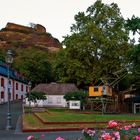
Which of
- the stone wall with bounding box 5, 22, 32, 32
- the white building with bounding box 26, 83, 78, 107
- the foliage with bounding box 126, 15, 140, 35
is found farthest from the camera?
the stone wall with bounding box 5, 22, 32, 32

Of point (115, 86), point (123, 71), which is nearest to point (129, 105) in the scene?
point (115, 86)

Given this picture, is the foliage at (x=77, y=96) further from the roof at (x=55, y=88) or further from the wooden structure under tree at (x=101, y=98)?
the roof at (x=55, y=88)

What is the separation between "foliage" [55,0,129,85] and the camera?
65.8 metres

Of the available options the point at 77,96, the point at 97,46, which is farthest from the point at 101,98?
the point at 97,46

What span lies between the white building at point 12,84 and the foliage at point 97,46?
1123 cm

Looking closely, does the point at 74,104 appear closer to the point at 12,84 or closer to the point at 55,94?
the point at 55,94

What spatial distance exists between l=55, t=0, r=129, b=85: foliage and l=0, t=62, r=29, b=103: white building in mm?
11233

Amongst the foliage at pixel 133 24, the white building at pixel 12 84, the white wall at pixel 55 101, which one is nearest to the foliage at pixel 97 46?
the white wall at pixel 55 101

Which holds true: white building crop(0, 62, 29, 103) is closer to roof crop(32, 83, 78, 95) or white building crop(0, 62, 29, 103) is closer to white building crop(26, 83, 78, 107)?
roof crop(32, 83, 78, 95)

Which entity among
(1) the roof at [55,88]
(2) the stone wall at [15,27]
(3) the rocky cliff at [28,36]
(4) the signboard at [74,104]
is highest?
(2) the stone wall at [15,27]

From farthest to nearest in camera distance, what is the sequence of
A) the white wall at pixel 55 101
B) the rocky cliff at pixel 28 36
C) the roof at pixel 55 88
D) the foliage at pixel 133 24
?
the rocky cliff at pixel 28 36, the white wall at pixel 55 101, the roof at pixel 55 88, the foliage at pixel 133 24

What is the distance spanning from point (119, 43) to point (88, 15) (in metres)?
7.75

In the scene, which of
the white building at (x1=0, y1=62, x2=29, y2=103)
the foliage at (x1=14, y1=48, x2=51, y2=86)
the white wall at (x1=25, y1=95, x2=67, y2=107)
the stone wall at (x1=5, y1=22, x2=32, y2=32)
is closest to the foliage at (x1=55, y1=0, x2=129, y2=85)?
the white wall at (x1=25, y1=95, x2=67, y2=107)

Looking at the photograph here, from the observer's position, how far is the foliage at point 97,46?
65.8 metres
